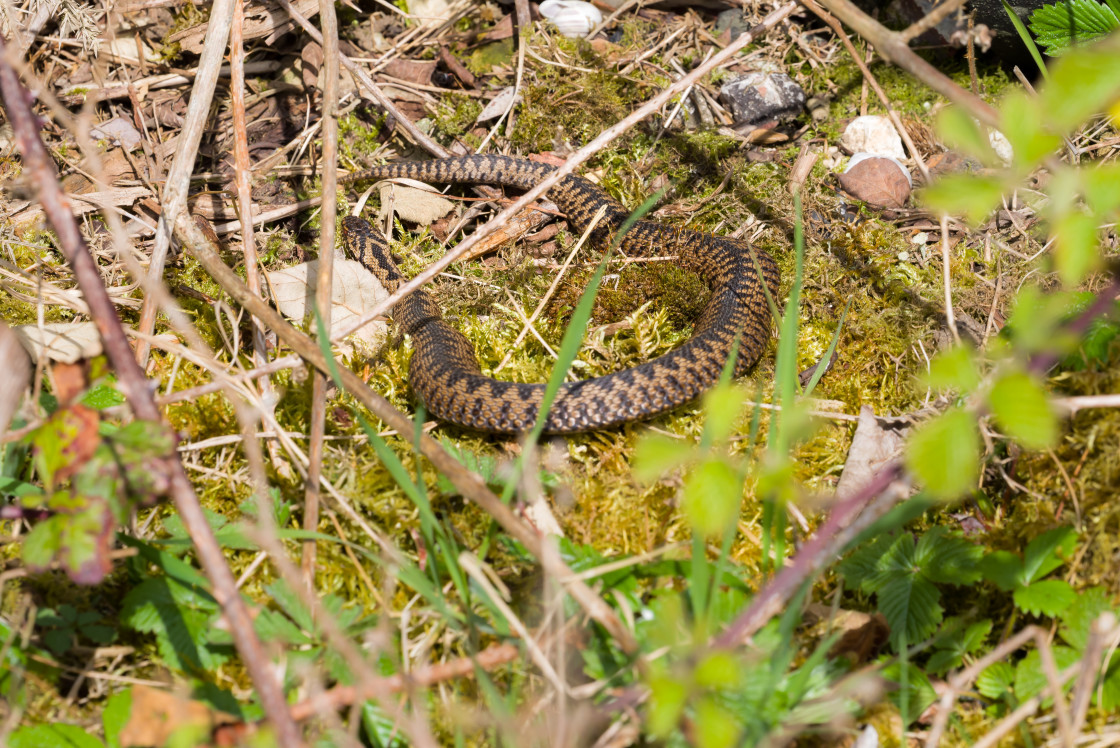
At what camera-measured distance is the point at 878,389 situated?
446cm

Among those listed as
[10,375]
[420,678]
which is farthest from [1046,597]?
[10,375]

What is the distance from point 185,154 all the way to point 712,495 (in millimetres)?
3479

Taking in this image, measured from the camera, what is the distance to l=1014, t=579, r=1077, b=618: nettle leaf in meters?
2.80

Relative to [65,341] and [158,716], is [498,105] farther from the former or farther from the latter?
[158,716]

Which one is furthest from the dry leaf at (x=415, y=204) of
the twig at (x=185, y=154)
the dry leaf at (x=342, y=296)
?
the twig at (x=185, y=154)

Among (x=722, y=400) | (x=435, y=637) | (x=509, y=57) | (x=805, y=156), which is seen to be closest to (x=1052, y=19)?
(x=805, y=156)

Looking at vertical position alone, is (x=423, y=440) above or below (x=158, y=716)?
above

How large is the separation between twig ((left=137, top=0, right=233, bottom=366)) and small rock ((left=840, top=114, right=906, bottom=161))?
4.21 metres

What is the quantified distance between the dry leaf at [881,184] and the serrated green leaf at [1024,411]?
3.92 metres

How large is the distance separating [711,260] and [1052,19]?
2.48 metres

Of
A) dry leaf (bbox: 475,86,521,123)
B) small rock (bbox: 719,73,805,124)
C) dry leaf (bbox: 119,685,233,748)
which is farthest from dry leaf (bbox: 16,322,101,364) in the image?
small rock (bbox: 719,73,805,124)

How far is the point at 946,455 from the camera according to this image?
1.79 metres

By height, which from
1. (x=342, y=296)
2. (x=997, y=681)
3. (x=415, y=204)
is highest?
(x=415, y=204)

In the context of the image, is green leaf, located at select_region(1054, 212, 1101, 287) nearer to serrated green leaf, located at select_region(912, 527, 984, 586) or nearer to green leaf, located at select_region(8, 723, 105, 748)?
serrated green leaf, located at select_region(912, 527, 984, 586)
